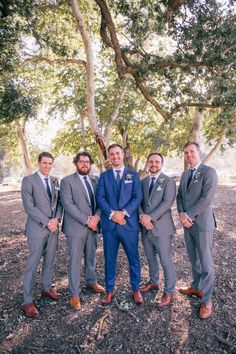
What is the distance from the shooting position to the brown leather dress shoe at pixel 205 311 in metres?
4.61

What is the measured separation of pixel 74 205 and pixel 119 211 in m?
0.75

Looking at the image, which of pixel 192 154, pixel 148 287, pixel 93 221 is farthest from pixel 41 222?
pixel 192 154

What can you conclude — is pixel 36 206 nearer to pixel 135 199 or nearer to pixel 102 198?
pixel 102 198

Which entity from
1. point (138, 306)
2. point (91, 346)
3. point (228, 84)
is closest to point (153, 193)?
point (138, 306)

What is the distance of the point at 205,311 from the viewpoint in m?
4.64

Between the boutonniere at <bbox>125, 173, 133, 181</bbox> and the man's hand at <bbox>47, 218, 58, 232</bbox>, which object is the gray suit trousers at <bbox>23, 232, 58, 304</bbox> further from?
the boutonniere at <bbox>125, 173, 133, 181</bbox>

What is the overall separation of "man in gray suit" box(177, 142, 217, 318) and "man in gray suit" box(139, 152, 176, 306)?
11.2 inches

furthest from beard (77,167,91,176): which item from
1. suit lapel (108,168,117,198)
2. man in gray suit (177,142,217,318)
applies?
man in gray suit (177,142,217,318)

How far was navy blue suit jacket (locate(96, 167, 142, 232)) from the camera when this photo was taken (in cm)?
497

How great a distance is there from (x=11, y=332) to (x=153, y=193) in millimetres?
2925

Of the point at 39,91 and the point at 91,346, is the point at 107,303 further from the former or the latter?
the point at 39,91

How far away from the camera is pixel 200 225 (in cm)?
481

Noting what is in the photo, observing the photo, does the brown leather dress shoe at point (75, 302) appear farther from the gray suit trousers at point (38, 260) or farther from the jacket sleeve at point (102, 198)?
the jacket sleeve at point (102, 198)

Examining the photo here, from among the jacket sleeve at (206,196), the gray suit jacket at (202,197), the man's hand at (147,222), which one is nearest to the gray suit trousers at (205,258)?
the gray suit jacket at (202,197)
